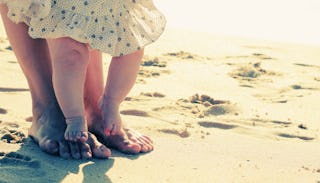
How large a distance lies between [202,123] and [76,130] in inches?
31.7

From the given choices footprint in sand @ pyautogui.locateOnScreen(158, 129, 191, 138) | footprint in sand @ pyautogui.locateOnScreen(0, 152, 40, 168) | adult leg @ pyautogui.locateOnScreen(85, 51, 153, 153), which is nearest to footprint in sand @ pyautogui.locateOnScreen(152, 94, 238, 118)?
footprint in sand @ pyautogui.locateOnScreen(158, 129, 191, 138)

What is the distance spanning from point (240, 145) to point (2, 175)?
3.48ft

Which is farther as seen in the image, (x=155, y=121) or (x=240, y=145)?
(x=155, y=121)

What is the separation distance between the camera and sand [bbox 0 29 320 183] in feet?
7.82

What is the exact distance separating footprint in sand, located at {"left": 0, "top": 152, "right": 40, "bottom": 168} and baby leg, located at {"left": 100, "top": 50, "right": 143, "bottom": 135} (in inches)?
16.0

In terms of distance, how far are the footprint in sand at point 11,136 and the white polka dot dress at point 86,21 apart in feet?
1.31

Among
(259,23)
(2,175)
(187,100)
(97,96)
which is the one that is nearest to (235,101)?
(187,100)

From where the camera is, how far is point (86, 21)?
8.29 ft

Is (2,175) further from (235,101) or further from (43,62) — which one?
(235,101)

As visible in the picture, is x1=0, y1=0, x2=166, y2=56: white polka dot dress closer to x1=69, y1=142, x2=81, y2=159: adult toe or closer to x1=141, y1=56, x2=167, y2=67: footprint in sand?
x1=69, y1=142, x2=81, y2=159: adult toe

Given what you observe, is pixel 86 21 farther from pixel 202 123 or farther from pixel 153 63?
pixel 153 63

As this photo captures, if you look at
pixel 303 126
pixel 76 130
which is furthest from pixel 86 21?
pixel 303 126

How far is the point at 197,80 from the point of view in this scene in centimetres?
410

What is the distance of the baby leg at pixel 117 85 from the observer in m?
2.68
